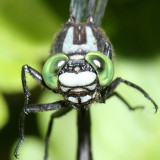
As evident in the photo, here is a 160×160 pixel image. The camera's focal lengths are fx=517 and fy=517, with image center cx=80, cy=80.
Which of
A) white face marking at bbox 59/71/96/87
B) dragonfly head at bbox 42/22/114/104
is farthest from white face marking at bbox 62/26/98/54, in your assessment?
white face marking at bbox 59/71/96/87

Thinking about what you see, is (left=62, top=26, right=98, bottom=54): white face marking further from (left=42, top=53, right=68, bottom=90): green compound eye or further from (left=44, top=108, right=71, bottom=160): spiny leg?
(left=44, top=108, right=71, bottom=160): spiny leg

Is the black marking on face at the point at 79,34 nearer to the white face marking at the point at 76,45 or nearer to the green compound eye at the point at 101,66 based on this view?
the white face marking at the point at 76,45

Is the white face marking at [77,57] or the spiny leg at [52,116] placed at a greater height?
the white face marking at [77,57]

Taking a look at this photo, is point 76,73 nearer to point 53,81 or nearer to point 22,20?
point 53,81

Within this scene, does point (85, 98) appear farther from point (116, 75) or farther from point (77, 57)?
point (116, 75)

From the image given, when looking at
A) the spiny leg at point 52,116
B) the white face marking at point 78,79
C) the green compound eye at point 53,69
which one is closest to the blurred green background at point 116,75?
the spiny leg at point 52,116
